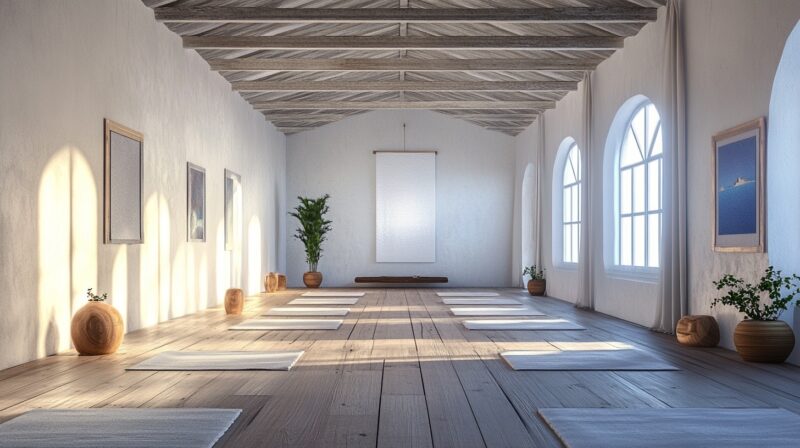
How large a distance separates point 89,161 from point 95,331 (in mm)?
1523

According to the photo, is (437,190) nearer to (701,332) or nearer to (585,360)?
(701,332)

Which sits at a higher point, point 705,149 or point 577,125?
point 577,125

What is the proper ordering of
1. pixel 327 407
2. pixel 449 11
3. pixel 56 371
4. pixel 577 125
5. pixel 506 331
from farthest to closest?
pixel 577 125, pixel 449 11, pixel 506 331, pixel 56 371, pixel 327 407

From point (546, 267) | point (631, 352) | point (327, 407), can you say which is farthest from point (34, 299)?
point (546, 267)

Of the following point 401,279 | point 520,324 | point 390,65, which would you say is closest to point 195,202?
point 390,65

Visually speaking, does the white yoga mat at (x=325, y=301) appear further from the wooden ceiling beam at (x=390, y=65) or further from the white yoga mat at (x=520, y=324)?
the white yoga mat at (x=520, y=324)

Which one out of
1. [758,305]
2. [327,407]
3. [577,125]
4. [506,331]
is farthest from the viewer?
[577,125]

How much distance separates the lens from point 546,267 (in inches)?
518

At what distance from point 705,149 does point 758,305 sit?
1.64m

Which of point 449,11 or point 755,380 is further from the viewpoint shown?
point 449,11

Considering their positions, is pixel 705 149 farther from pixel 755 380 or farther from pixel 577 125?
pixel 577 125

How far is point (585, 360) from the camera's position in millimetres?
5262

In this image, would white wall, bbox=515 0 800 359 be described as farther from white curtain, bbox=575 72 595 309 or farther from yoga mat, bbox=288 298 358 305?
yoga mat, bbox=288 298 358 305

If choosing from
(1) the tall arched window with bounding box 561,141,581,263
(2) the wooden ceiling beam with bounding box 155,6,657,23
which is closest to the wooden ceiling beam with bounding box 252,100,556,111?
(1) the tall arched window with bounding box 561,141,581,263
